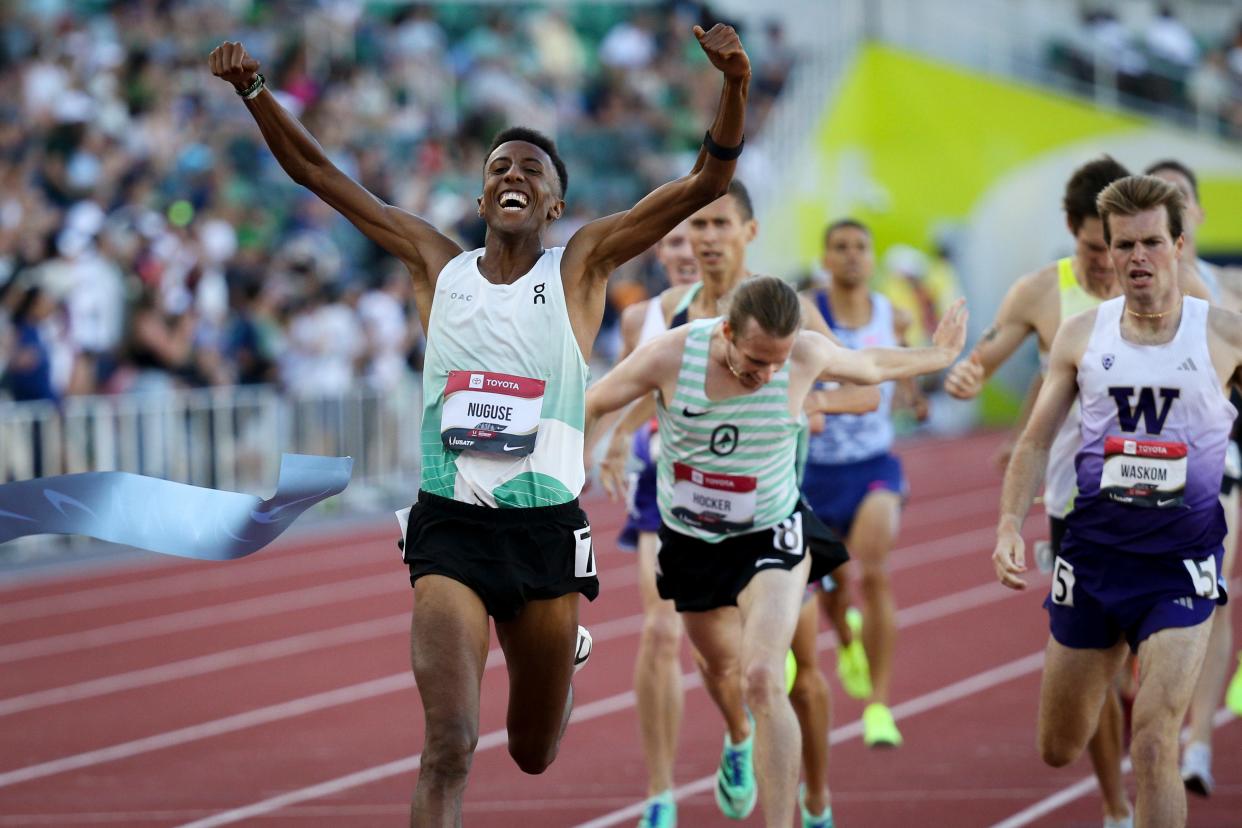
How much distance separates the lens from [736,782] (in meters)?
6.82

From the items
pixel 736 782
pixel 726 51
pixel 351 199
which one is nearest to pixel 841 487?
pixel 736 782

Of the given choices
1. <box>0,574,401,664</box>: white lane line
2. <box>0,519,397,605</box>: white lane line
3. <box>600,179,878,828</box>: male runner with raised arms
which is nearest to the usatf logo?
<box>600,179,878,828</box>: male runner with raised arms

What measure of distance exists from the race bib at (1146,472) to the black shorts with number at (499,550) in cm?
165

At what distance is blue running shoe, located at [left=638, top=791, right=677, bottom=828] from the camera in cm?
688

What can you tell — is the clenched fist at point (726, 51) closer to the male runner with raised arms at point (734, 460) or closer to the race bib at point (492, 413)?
the race bib at point (492, 413)

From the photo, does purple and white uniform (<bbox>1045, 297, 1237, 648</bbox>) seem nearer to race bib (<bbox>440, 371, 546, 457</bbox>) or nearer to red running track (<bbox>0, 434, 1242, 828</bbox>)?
red running track (<bbox>0, 434, 1242, 828</bbox>)

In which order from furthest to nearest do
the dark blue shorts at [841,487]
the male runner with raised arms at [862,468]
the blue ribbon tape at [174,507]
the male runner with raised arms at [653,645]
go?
the dark blue shorts at [841,487] < the male runner with raised arms at [862,468] < the male runner with raised arms at [653,645] < the blue ribbon tape at [174,507]

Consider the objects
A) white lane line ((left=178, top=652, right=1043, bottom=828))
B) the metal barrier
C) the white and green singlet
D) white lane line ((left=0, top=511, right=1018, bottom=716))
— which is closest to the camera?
the white and green singlet

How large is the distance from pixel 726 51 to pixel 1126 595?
2062mm

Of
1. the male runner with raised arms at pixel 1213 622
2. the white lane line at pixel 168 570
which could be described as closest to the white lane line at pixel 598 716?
the male runner with raised arms at pixel 1213 622

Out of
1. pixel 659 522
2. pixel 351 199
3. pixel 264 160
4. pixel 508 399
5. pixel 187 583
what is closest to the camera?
pixel 508 399

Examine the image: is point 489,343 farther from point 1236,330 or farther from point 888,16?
point 888,16

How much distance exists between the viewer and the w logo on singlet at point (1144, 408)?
5.57m

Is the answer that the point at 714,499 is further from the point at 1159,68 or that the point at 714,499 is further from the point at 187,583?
the point at 1159,68
